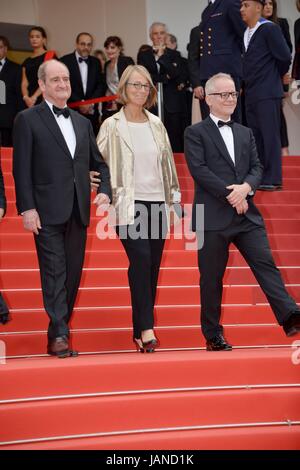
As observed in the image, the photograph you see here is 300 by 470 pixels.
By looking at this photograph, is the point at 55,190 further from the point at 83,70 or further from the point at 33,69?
the point at 83,70

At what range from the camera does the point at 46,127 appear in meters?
4.07

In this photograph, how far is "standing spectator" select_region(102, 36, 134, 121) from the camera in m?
8.66

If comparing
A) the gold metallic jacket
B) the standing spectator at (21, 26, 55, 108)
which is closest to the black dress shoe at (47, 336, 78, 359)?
the gold metallic jacket

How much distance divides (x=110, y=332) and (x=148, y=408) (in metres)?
1.22

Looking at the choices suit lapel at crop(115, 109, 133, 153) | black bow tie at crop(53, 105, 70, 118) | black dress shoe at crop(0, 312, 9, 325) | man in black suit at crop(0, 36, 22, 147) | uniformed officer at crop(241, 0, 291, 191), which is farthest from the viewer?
man in black suit at crop(0, 36, 22, 147)

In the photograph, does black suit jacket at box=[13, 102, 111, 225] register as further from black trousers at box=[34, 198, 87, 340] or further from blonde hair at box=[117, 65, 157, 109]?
blonde hair at box=[117, 65, 157, 109]

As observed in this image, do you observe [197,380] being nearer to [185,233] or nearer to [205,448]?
[205,448]

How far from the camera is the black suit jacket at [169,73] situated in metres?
8.46

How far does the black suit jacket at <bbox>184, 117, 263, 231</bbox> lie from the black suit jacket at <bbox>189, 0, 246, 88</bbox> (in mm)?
2500

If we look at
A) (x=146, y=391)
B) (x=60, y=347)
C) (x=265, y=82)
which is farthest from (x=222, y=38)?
(x=146, y=391)

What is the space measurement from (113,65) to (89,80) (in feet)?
1.12

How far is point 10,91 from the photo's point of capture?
879 centimetres

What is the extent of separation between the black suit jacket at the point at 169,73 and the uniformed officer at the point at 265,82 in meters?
1.77

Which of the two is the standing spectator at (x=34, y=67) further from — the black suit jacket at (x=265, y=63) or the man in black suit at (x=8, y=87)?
the black suit jacket at (x=265, y=63)
